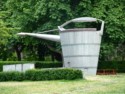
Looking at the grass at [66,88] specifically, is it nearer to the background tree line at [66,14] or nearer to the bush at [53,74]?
the bush at [53,74]

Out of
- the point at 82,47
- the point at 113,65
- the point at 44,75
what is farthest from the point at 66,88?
the point at 113,65

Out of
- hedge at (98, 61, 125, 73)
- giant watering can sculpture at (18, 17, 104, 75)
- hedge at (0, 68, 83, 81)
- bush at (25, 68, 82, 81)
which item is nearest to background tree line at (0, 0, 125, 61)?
hedge at (98, 61, 125, 73)

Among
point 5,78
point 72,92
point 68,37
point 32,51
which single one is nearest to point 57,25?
→ point 68,37

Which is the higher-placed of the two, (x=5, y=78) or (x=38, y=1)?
(x=38, y=1)

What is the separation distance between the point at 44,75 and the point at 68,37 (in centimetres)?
721

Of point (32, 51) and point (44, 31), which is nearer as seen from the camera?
point (44, 31)

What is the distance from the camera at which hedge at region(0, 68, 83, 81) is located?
2473 cm

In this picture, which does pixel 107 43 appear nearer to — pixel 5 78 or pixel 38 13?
pixel 38 13

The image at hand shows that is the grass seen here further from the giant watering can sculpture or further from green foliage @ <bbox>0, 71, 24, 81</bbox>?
the giant watering can sculpture

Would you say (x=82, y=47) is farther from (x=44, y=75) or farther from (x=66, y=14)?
(x=44, y=75)

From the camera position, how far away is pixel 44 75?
1005 inches

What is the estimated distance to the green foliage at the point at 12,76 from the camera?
1037 inches

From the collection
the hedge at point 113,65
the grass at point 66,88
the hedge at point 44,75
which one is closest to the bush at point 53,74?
the hedge at point 44,75

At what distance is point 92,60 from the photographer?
106ft
